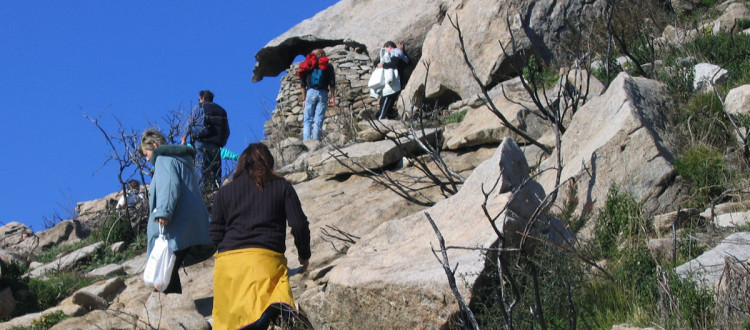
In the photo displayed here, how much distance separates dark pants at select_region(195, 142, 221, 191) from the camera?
451 inches

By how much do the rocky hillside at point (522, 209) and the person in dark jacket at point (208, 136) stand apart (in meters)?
1.06

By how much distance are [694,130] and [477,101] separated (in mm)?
4875

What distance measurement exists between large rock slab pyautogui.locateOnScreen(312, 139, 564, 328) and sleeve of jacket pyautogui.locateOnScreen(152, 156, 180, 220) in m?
1.74

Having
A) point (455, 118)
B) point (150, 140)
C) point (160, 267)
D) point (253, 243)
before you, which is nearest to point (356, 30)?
point (455, 118)

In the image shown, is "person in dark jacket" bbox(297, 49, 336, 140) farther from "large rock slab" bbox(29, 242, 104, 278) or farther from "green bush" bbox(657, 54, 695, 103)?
"green bush" bbox(657, 54, 695, 103)

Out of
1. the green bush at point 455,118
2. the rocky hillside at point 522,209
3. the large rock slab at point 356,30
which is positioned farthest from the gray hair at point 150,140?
the large rock slab at point 356,30

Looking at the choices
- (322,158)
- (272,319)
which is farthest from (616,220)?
(322,158)

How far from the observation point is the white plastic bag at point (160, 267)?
7016mm

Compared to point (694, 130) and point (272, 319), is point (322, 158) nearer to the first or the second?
point (694, 130)

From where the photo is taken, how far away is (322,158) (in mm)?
11469

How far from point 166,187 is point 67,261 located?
12.2ft

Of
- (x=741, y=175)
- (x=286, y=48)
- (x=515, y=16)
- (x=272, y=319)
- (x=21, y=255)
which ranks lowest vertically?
(x=741, y=175)

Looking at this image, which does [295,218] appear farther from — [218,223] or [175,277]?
[175,277]

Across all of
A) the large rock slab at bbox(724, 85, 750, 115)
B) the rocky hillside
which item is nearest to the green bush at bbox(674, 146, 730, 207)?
the rocky hillside
